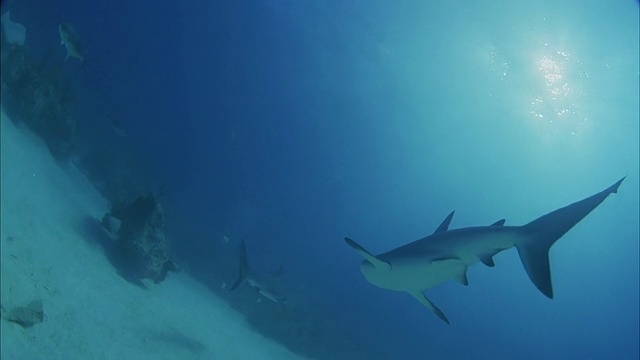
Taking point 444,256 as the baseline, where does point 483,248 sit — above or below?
above

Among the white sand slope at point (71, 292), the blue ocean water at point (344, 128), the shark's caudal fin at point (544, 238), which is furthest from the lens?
the blue ocean water at point (344, 128)

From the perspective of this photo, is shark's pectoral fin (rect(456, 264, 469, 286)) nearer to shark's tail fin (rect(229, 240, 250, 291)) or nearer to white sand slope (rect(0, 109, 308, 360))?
white sand slope (rect(0, 109, 308, 360))

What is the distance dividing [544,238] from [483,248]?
73cm

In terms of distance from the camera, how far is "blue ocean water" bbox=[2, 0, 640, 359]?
1866 centimetres

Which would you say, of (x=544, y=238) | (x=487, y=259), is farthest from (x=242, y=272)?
(x=544, y=238)

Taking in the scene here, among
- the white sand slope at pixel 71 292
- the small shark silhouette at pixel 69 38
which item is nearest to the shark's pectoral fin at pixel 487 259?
the white sand slope at pixel 71 292

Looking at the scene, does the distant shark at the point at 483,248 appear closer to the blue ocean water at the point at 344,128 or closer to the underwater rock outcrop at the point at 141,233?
the underwater rock outcrop at the point at 141,233

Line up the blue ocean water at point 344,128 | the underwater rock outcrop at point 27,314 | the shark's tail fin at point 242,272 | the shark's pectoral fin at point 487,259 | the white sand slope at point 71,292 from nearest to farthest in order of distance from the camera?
the shark's pectoral fin at point 487,259
the underwater rock outcrop at point 27,314
the white sand slope at point 71,292
the shark's tail fin at point 242,272
the blue ocean water at point 344,128

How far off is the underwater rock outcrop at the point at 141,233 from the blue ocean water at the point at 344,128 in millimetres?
5039

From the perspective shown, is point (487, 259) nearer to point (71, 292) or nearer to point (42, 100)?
point (71, 292)

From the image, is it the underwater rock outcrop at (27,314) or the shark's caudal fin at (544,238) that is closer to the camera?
the shark's caudal fin at (544,238)

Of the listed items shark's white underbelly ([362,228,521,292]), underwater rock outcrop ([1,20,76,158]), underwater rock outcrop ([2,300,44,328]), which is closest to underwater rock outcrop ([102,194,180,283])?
underwater rock outcrop ([1,20,76,158])

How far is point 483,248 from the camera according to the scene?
195 inches

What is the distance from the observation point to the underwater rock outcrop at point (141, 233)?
420 inches
